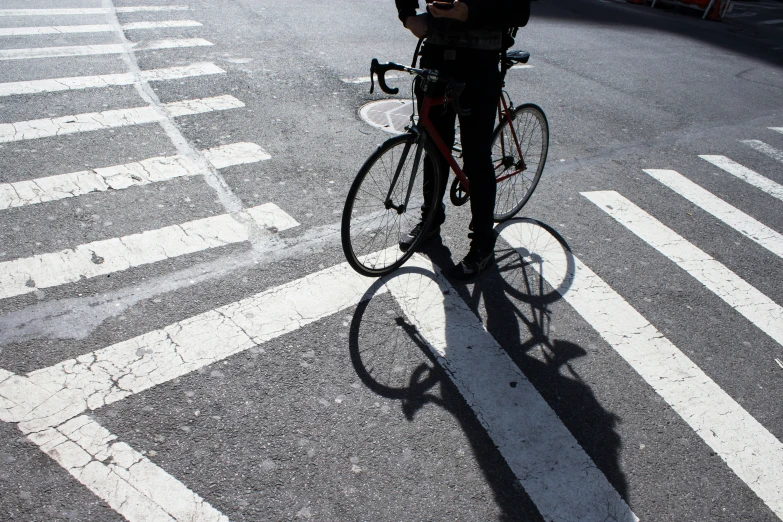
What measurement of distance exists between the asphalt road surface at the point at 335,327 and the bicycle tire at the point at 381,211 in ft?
0.62

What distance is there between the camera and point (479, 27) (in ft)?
12.0

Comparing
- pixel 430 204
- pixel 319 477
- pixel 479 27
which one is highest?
pixel 479 27

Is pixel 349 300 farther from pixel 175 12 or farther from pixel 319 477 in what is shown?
pixel 175 12

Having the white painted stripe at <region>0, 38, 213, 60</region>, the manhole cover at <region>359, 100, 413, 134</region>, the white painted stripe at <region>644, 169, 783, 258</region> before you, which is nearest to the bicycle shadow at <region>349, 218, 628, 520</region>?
the white painted stripe at <region>644, 169, 783, 258</region>

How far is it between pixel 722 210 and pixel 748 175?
51.0 inches

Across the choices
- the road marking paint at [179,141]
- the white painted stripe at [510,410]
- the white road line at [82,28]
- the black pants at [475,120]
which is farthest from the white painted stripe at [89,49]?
the white painted stripe at [510,410]

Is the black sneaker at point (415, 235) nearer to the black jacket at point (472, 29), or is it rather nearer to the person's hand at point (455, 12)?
the black jacket at point (472, 29)

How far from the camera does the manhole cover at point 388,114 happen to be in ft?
22.3

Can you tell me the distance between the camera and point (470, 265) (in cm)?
439

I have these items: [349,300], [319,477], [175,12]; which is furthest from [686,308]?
[175,12]

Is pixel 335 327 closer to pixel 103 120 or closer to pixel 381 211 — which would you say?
pixel 381 211

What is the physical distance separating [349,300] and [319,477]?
1420 mm

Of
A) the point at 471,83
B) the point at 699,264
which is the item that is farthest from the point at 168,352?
the point at 699,264

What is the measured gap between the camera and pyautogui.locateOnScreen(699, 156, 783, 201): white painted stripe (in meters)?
6.62
